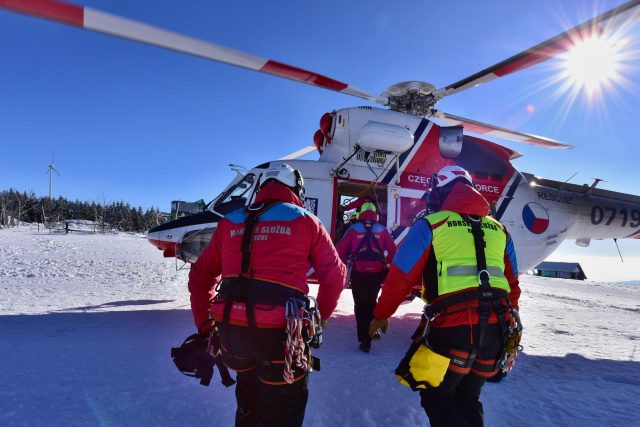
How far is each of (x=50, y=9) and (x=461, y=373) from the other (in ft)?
15.8

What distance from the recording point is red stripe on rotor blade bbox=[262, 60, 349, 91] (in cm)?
540

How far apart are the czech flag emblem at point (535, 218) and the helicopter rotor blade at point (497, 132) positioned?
4.71 feet

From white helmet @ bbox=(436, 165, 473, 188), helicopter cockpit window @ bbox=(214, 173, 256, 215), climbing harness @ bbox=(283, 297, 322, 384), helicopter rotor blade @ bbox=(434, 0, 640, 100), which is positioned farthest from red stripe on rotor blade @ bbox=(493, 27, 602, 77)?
helicopter cockpit window @ bbox=(214, 173, 256, 215)

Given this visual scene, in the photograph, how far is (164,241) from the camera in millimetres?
6898

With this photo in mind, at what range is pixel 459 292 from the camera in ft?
7.77

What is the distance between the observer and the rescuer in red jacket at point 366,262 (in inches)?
205

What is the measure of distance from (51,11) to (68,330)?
391 cm

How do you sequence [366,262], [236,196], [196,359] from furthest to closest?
[236,196], [366,262], [196,359]

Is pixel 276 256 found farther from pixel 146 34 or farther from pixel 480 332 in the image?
pixel 146 34

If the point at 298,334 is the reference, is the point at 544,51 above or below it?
above

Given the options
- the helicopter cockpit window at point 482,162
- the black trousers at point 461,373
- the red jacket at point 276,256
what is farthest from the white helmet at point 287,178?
the helicopter cockpit window at point 482,162

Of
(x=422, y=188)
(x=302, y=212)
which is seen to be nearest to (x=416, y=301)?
(x=422, y=188)

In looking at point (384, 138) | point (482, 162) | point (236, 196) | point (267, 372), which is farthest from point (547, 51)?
point (236, 196)

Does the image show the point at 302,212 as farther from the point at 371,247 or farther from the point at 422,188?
the point at 422,188
